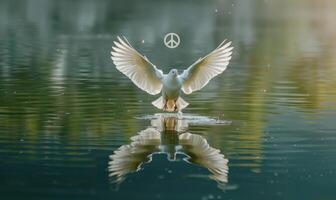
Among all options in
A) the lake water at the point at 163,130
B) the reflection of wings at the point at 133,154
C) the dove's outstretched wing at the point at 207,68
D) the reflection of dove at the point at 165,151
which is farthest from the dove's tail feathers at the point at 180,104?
the reflection of wings at the point at 133,154

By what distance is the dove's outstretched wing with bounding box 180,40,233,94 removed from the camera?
21.7 meters

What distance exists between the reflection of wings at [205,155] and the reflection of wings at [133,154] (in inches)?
21.9

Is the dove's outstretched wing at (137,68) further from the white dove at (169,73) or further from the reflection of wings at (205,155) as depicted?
the reflection of wings at (205,155)

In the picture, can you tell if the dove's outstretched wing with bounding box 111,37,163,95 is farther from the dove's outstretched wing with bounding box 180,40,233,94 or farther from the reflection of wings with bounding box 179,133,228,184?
the reflection of wings with bounding box 179,133,228,184

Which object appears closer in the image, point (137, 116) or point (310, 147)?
point (310, 147)

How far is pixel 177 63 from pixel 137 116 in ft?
50.7

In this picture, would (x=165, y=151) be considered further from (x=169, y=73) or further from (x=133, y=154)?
(x=169, y=73)

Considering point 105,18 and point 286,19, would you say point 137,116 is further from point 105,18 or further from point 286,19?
point 286,19

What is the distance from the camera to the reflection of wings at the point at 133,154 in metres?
15.8

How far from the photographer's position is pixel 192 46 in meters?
47.9

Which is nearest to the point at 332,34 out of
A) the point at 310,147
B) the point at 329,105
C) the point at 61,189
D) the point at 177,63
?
the point at 177,63

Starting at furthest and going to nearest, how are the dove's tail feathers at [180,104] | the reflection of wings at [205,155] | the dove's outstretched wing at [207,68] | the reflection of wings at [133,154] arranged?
the dove's tail feathers at [180,104], the dove's outstretched wing at [207,68], the reflection of wings at [133,154], the reflection of wings at [205,155]

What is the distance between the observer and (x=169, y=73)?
21688 millimetres

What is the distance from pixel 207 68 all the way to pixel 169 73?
86 cm
